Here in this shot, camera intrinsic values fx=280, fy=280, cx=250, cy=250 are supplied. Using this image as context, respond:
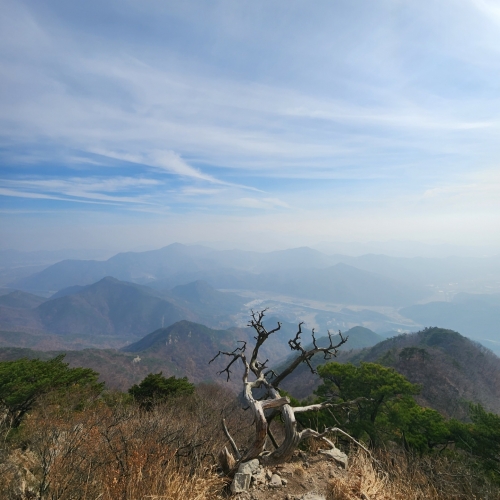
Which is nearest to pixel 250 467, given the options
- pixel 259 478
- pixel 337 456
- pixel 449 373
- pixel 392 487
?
pixel 259 478

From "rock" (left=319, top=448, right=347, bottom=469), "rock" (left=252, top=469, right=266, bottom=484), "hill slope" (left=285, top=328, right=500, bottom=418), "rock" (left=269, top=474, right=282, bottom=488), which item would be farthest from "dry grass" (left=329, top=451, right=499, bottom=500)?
"hill slope" (left=285, top=328, right=500, bottom=418)

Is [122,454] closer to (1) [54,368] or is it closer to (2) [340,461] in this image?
(2) [340,461]

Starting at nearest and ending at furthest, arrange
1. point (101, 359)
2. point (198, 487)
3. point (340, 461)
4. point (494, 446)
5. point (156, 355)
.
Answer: point (198, 487) → point (340, 461) → point (494, 446) → point (101, 359) → point (156, 355)

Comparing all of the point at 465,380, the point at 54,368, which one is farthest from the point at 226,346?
the point at 54,368

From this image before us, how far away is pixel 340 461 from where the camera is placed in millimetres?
5785

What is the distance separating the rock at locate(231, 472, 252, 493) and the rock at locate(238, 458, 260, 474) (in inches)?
2.5

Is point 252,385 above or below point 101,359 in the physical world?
above

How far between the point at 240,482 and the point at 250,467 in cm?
30

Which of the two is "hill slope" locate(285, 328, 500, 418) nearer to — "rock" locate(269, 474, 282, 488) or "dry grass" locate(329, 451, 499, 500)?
"dry grass" locate(329, 451, 499, 500)

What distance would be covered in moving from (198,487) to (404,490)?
142 inches

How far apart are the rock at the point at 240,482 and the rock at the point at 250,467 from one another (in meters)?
0.06

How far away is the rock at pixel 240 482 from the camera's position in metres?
4.65

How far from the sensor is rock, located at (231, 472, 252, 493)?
15.3 ft

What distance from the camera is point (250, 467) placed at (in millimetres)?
4988
